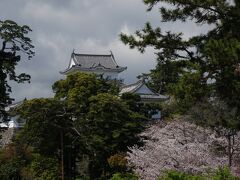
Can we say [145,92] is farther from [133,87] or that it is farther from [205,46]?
[205,46]

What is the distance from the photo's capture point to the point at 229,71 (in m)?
15.1

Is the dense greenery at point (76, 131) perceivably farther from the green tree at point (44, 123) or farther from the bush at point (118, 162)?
the bush at point (118, 162)

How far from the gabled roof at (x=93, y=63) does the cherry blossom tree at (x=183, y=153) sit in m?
34.3

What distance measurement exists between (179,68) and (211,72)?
1616 mm

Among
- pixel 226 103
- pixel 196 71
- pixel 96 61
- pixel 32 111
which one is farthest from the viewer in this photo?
pixel 96 61

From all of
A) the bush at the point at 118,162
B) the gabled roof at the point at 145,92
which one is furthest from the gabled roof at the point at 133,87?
the bush at the point at 118,162

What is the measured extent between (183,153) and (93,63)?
126ft

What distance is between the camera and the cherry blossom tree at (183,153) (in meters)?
16.0

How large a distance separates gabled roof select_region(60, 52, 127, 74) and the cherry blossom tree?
113ft

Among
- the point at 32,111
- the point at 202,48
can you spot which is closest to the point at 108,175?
the point at 32,111

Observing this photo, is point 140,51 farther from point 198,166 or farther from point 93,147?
point 93,147

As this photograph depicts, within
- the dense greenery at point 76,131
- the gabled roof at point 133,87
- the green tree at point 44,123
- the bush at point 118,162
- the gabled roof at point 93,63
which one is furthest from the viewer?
the gabled roof at point 93,63

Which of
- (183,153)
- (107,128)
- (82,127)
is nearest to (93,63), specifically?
(82,127)

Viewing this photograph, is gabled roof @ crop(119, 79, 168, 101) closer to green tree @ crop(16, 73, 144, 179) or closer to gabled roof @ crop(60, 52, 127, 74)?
gabled roof @ crop(60, 52, 127, 74)
